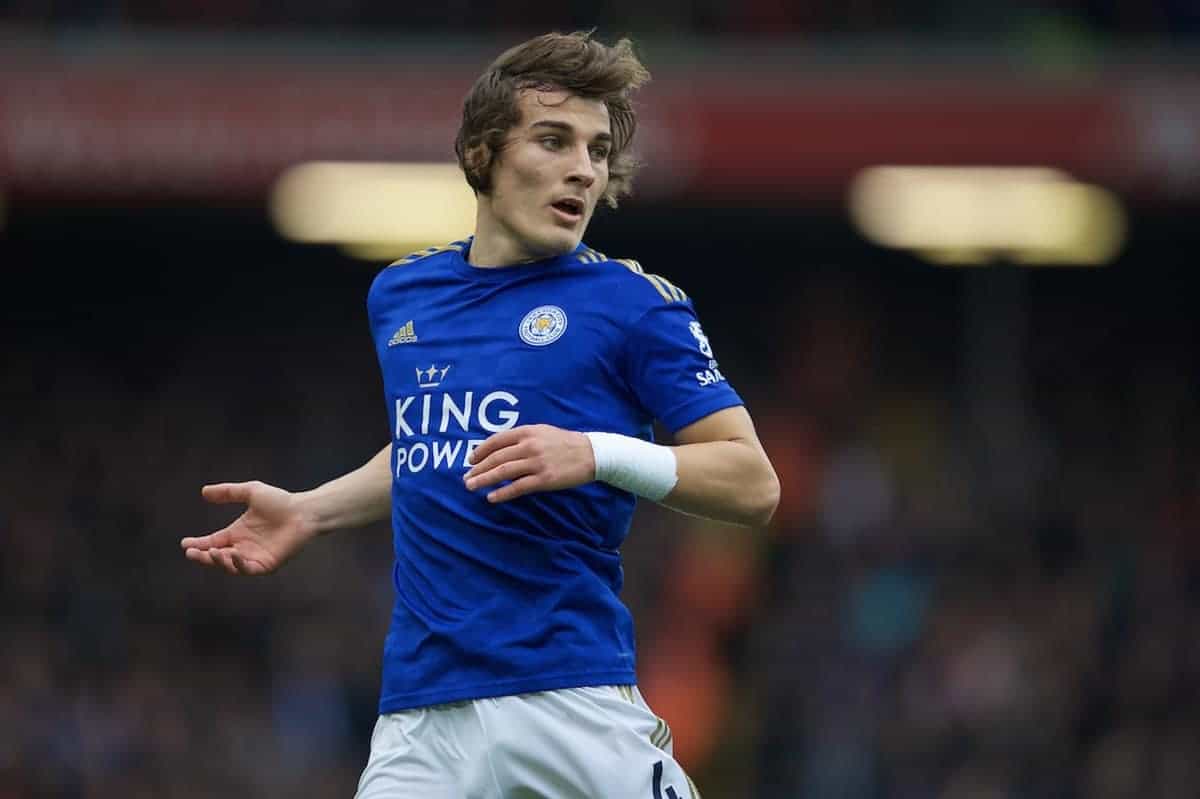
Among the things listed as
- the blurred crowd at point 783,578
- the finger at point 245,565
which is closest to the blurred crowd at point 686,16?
the blurred crowd at point 783,578

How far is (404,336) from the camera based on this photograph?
4.91 m

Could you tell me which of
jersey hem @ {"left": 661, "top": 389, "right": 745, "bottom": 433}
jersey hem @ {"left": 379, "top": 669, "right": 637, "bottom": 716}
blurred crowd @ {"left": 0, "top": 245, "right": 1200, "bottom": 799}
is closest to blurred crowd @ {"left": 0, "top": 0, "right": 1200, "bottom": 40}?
blurred crowd @ {"left": 0, "top": 245, "right": 1200, "bottom": 799}

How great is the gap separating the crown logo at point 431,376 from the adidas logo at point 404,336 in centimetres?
12

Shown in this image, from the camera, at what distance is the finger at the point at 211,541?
16.1 feet

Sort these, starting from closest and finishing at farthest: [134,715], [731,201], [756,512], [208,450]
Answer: [756,512] → [134,715] → [731,201] → [208,450]

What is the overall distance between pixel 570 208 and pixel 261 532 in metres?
1.01

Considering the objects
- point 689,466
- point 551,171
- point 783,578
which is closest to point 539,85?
point 551,171

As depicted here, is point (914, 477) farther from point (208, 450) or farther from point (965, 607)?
point (208, 450)

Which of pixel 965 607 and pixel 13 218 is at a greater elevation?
pixel 13 218

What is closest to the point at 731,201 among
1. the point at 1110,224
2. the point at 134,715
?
the point at 1110,224

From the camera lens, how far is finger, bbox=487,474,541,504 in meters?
4.22

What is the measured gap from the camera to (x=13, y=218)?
1492cm

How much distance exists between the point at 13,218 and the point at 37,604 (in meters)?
2.66

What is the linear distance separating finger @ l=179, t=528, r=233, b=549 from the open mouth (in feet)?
3.31
